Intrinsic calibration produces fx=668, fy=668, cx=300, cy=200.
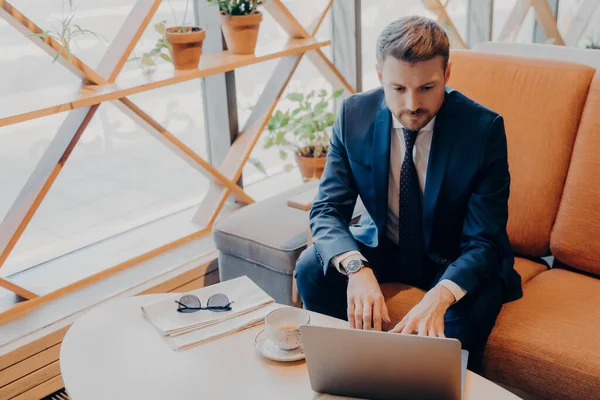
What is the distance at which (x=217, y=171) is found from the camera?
281 cm

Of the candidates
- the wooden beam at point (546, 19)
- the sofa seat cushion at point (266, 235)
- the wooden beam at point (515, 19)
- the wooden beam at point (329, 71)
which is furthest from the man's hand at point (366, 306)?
the wooden beam at point (546, 19)

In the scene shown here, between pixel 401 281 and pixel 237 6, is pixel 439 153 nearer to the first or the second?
pixel 401 281

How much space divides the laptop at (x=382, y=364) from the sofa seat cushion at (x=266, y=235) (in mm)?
895

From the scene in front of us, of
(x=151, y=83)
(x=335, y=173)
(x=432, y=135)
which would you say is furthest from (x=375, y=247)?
(x=151, y=83)

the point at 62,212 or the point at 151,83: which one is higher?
the point at 151,83

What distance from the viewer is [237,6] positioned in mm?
2613

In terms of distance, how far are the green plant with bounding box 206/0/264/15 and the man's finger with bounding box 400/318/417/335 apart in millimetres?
1576

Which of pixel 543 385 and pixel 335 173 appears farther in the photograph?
pixel 335 173

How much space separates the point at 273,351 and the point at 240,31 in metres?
1.55

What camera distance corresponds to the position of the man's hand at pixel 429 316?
4.95 ft

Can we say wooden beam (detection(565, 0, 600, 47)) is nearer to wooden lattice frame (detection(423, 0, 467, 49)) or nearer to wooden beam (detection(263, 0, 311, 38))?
wooden lattice frame (detection(423, 0, 467, 49))

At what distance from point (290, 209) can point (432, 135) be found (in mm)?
791

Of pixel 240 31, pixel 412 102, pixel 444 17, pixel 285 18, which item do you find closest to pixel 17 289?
pixel 240 31

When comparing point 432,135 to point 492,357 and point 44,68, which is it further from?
point 44,68
